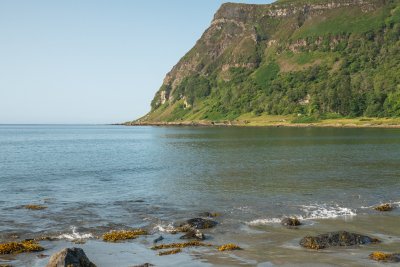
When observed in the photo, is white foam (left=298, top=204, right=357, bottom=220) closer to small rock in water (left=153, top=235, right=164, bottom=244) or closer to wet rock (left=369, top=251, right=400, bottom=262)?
wet rock (left=369, top=251, right=400, bottom=262)

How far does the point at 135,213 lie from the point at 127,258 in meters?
14.0

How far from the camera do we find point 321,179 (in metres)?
59.9

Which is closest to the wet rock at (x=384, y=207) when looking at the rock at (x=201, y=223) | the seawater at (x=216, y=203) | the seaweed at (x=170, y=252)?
the seawater at (x=216, y=203)

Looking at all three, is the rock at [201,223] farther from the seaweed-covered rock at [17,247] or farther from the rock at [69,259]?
the rock at [69,259]

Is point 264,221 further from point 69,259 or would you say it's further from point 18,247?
point 18,247

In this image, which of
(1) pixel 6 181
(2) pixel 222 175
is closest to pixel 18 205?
(1) pixel 6 181

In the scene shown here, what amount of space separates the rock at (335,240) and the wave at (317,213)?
660 cm

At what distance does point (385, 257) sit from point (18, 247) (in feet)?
72.6

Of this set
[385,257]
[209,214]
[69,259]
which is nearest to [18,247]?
[69,259]

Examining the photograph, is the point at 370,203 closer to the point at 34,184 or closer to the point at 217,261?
the point at 217,261

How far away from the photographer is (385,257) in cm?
2436

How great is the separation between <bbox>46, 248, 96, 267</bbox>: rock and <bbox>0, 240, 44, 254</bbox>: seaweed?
5926 millimetres

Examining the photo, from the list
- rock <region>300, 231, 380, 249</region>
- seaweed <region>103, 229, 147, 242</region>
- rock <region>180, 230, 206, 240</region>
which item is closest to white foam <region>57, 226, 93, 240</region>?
seaweed <region>103, 229, 147, 242</region>

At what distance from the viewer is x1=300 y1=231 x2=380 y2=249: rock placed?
2755 centimetres
